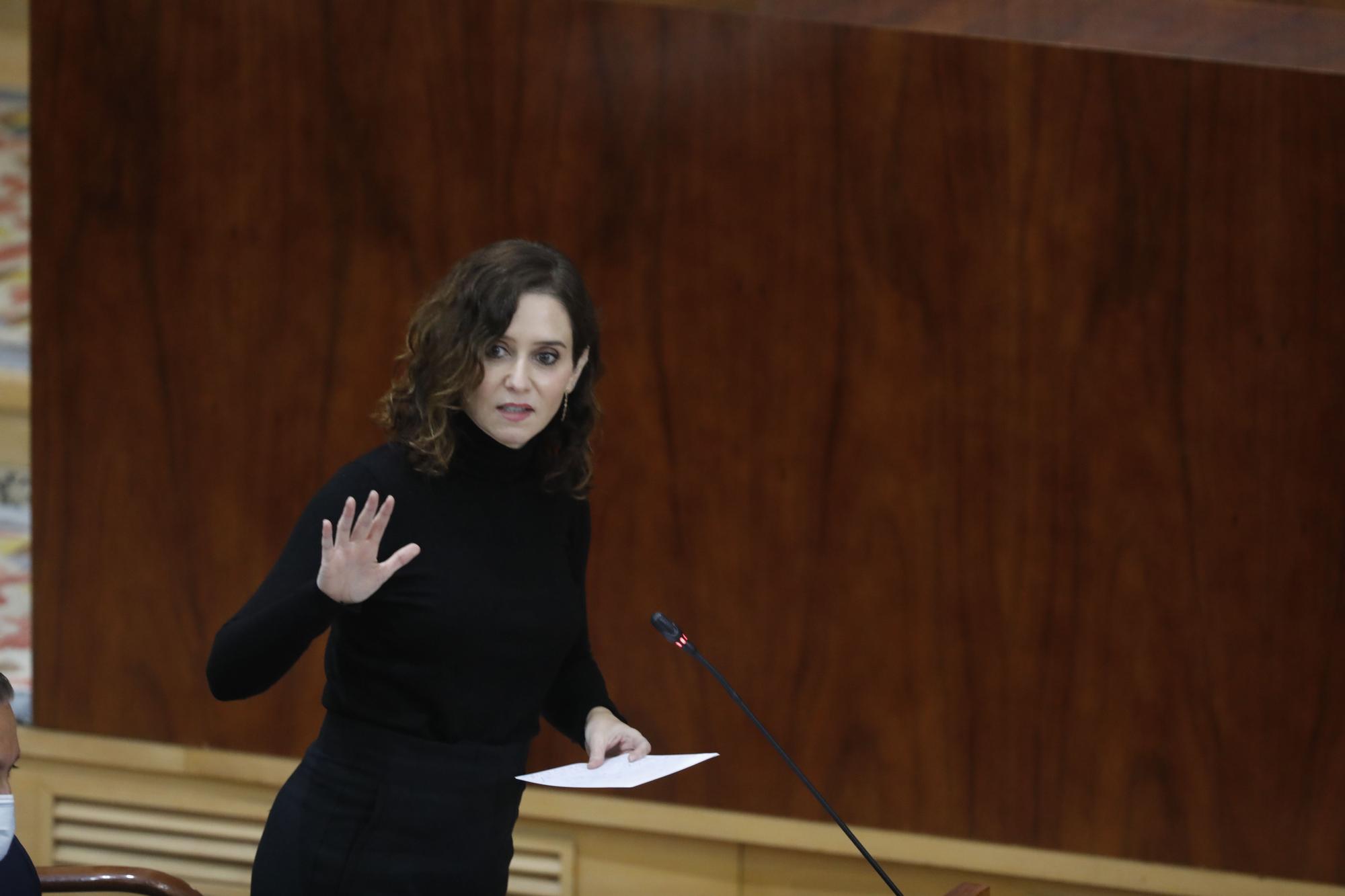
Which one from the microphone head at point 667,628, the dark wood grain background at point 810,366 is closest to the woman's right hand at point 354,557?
the microphone head at point 667,628

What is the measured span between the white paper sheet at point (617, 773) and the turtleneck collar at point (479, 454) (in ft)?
1.14

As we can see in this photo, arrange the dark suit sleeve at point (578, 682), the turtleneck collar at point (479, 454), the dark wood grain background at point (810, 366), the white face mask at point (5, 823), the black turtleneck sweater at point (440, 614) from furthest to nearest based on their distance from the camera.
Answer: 1. the dark wood grain background at point (810, 366)
2. the dark suit sleeve at point (578, 682)
3. the turtleneck collar at point (479, 454)
4. the black turtleneck sweater at point (440, 614)
5. the white face mask at point (5, 823)

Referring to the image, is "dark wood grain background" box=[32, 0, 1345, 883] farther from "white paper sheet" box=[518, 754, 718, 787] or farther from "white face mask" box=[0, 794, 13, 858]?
"white face mask" box=[0, 794, 13, 858]

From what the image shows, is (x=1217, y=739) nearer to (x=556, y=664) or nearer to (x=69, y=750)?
(x=556, y=664)

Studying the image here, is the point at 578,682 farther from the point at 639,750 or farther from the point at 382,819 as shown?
the point at 382,819

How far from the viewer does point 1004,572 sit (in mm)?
2566

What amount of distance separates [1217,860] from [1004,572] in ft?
2.05

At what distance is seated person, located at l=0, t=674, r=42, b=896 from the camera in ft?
4.70

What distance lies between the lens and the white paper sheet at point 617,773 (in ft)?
5.25

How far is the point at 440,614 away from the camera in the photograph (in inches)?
63.5

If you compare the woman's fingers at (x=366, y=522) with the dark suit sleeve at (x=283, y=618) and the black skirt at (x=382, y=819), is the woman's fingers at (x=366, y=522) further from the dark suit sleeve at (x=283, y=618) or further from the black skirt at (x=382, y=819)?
the black skirt at (x=382, y=819)

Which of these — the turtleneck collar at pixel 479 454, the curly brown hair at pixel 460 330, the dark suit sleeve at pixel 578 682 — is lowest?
the dark suit sleeve at pixel 578 682

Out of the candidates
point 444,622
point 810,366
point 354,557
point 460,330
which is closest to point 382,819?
point 444,622

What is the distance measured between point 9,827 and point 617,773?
631 mm
